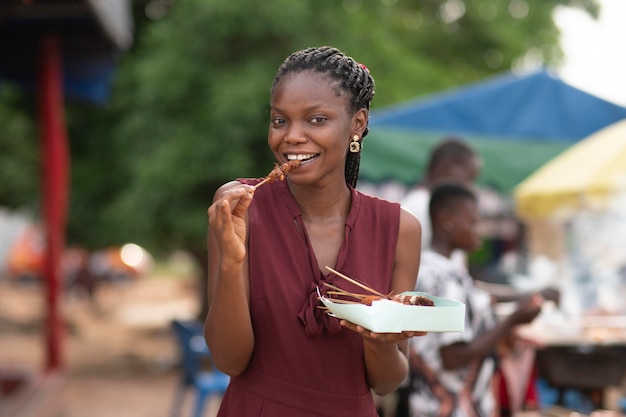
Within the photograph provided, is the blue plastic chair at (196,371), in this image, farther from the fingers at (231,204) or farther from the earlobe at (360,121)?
the fingers at (231,204)

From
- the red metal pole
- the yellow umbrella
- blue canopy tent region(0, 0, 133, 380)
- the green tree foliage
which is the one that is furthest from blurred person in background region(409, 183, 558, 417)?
the green tree foliage

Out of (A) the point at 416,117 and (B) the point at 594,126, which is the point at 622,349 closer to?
(A) the point at 416,117

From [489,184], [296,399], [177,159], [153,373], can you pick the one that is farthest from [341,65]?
[153,373]

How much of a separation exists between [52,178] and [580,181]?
14.8 feet

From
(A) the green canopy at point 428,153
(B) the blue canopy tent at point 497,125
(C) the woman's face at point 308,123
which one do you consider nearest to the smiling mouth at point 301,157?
(C) the woman's face at point 308,123

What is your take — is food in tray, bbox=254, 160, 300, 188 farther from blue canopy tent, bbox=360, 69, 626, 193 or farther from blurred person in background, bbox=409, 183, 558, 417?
blue canopy tent, bbox=360, 69, 626, 193

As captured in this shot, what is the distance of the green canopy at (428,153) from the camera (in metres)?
6.96

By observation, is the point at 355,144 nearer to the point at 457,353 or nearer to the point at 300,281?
the point at 300,281

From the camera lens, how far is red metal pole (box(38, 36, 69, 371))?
750 cm

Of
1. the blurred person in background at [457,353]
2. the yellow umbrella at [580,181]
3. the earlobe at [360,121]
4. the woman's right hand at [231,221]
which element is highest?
the yellow umbrella at [580,181]

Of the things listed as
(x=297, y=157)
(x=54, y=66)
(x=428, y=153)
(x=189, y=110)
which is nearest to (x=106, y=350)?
(x=189, y=110)

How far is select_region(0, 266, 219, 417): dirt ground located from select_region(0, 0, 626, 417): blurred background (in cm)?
8

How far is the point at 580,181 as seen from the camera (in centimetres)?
620

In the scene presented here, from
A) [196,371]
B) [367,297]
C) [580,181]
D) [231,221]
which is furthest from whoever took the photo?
[196,371]
